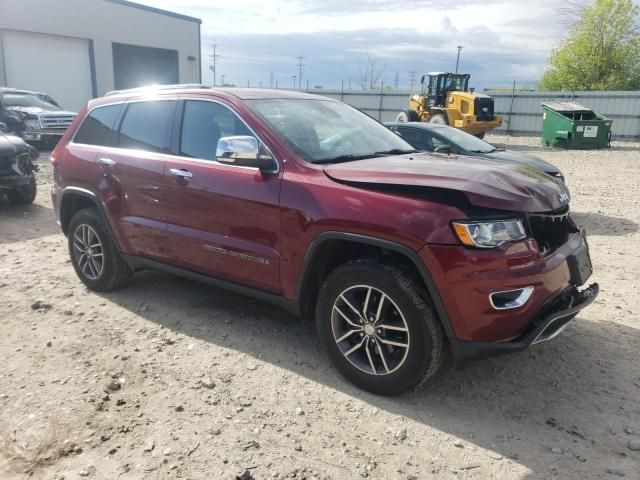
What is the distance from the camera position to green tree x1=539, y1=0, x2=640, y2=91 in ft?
117

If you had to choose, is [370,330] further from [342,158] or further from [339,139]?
[339,139]

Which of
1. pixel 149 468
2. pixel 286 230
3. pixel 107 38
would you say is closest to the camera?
pixel 149 468

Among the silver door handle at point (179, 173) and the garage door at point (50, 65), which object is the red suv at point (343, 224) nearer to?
the silver door handle at point (179, 173)

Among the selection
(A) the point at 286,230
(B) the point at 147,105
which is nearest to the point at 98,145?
(B) the point at 147,105

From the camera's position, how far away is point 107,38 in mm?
26672

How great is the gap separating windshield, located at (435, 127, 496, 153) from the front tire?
535cm

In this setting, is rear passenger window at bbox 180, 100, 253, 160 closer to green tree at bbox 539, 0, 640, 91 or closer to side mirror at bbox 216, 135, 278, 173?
side mirror at bbox 216, 135, 278, 173

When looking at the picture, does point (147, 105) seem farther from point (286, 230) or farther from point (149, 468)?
point (149, 468)

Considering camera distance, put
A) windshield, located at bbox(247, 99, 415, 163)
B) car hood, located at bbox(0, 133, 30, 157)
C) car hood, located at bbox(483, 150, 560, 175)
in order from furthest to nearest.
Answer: car hood, located at bbox(0, 133, 30, 157), car hood, located at bbox(483, 150, 560, 175), windshield, located at bbox(247, 99, 415, 163)

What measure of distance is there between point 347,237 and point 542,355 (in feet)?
5.74

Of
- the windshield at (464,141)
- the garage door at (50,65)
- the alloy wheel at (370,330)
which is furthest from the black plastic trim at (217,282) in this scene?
the garage door at (50,65)

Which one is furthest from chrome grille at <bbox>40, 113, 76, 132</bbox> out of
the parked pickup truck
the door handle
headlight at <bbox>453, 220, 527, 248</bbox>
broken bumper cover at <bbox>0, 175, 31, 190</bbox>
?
headlight at <bbox>453, 220, 527, 248</bbox>

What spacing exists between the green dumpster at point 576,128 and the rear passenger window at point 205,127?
19.1 meters

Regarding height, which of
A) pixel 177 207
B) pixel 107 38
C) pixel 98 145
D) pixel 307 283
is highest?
pixel 107 38
